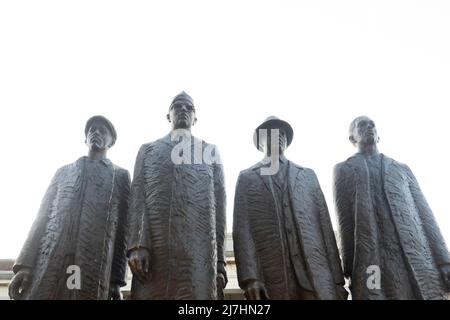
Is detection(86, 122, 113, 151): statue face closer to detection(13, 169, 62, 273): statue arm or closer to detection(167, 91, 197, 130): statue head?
detection(13, 169, 62, 273): statue arm

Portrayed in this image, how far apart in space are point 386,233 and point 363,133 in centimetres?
164

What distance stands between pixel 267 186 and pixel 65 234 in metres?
2.27

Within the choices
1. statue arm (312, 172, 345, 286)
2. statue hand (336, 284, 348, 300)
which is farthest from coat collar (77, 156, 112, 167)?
statue hand (336, 284, 348, 300)

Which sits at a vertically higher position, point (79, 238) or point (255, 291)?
point (79, 238)

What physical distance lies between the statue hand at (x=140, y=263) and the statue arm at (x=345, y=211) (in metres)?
2.31

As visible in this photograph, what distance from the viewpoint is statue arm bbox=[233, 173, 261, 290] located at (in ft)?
20.3

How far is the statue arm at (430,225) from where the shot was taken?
6605 mm

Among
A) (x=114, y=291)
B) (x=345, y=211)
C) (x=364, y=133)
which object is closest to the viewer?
(x=114, y=291)

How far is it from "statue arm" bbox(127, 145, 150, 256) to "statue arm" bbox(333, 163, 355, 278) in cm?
230

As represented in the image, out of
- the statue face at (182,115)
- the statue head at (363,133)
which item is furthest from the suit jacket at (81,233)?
the statue head at (363,133)

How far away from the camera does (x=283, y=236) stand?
6457 mm

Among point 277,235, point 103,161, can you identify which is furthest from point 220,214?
point 103,161

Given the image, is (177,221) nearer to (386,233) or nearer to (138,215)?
(138,215)
